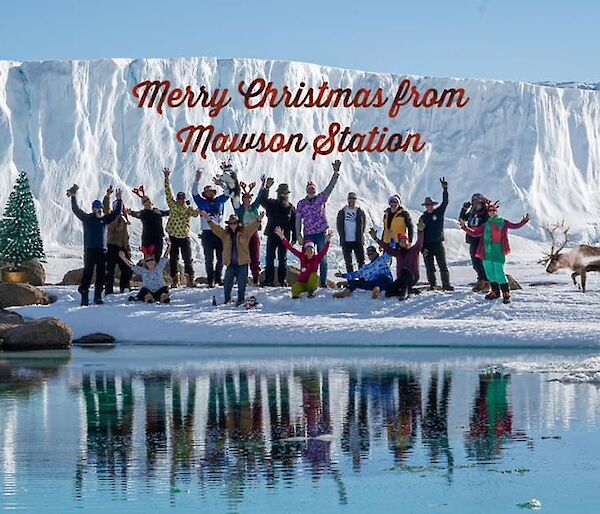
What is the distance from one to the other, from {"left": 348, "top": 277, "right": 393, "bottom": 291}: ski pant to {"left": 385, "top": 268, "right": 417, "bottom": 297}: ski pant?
0.26m

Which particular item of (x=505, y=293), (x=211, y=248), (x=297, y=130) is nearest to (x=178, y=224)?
(x=211, y=248)

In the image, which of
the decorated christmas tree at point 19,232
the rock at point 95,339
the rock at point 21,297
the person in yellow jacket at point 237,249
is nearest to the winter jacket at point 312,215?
the person in yellow jacket at point 237,249

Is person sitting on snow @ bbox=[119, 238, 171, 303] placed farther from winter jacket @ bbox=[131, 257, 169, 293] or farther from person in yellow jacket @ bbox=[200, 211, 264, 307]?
person in yellow jacket @ bbox=[200, 211, 264, 307]

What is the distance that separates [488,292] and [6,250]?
24315 mm

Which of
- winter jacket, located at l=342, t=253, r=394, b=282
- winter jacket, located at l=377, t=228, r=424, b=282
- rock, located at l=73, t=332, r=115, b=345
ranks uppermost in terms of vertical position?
winter jacket, located at l=377, t=228, r=424, b=282

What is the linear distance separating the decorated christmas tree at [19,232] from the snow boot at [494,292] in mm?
24075

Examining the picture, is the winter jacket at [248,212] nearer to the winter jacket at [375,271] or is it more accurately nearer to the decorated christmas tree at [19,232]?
the winter jacket at [375,271]

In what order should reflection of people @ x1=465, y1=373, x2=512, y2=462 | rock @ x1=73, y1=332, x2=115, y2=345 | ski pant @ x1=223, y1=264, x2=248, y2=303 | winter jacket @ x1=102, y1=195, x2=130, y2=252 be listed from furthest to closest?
winter jacket @ x1=102, y1=195, x2=130, y2=252, ski pant @ x1=223, y1=264, x2=248, y2=303, rock @ x1=73, y1=332, x2=115, y2=345, reflection of people @ x1=465, y1=373, x2=512, y2=462

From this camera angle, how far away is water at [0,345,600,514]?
711 centimetres

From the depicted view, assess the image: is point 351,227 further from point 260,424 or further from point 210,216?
point 260,424

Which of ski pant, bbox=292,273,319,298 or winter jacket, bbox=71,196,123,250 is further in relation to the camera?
ski pant, bbox=292,273,319,298

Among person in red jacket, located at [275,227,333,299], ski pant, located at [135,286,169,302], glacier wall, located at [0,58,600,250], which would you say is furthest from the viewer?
glacier wall, located at [0,58,600,250]

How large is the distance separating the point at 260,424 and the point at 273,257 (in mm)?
11212

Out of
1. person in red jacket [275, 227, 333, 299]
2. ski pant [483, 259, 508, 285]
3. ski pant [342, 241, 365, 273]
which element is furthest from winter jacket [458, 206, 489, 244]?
person in red jacket [275, 227, 333, 299]
